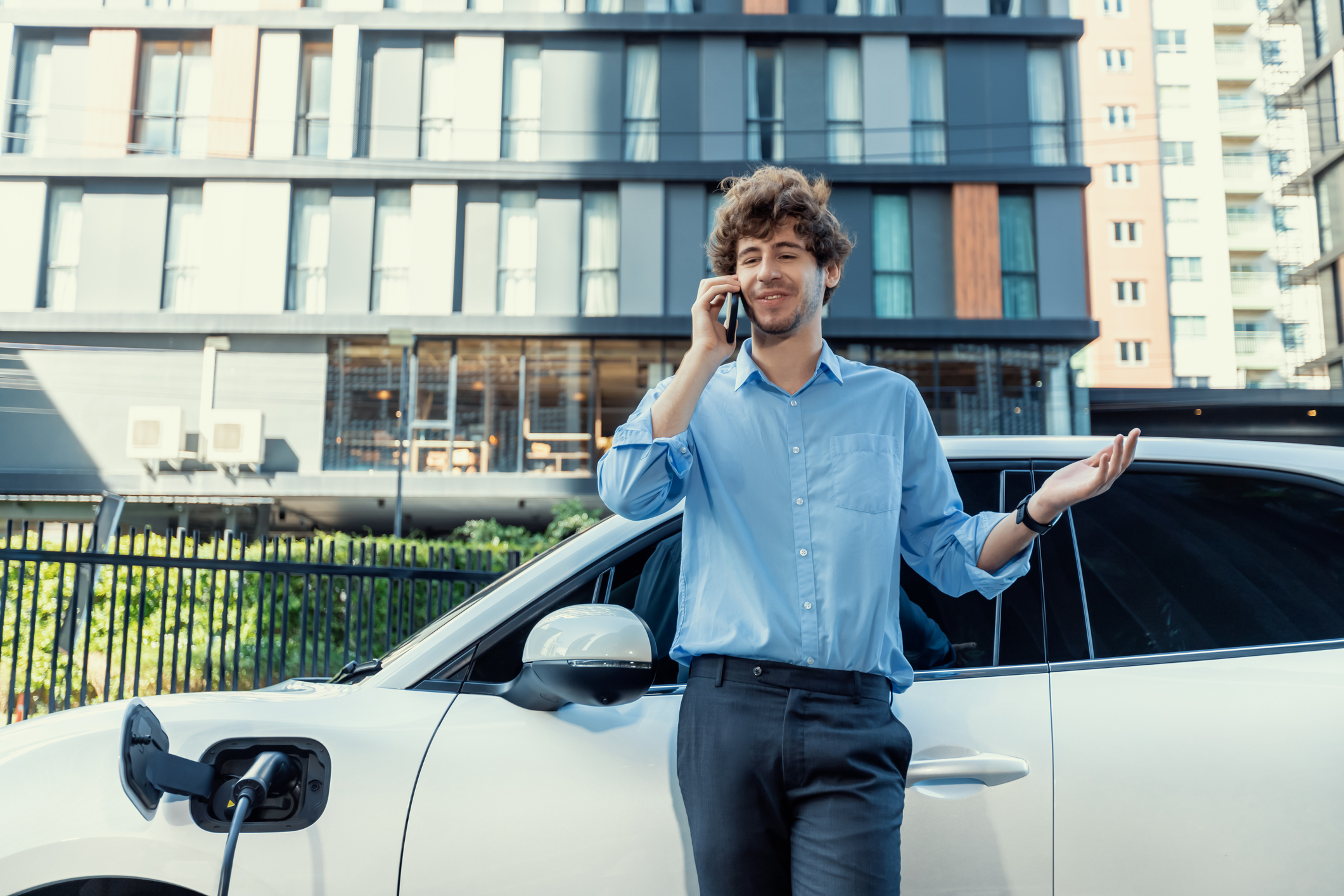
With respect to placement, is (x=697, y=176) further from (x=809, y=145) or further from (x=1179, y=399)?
(x=1179, y=399)

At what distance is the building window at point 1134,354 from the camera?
159 ft

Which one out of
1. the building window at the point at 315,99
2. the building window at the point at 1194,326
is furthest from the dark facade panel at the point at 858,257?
the building window at the point at 1194,326

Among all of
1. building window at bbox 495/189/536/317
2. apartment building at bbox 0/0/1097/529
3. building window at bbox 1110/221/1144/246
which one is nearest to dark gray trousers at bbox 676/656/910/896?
apartment building at bbox 0/0/1097/529

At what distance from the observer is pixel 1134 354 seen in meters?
48.8

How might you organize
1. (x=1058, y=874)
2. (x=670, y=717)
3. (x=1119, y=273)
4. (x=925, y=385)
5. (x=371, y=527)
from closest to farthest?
(x=1058, y=874)
(x=670, y=717)
(x=925, y=385)
(x=371, y=527)
(x=1119, y=273)

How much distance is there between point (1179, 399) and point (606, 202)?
15897mm

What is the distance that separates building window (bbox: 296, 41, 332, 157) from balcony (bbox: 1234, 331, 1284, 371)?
4831 centimetres

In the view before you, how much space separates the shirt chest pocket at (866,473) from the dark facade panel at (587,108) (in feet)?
73.5

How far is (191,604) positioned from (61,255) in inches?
853

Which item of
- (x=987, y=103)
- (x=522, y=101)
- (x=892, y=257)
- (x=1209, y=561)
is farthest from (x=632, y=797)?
(x=987, y=103)

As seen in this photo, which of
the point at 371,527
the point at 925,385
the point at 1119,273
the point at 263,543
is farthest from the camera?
the point at 1119,273

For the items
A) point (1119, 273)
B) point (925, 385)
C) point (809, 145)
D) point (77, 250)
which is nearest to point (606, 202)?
point (809, 145)

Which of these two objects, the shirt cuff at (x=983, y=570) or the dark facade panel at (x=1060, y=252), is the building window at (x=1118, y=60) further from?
the shirt cuff at (x=983, y=570)

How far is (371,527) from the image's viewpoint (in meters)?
24.7
